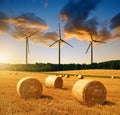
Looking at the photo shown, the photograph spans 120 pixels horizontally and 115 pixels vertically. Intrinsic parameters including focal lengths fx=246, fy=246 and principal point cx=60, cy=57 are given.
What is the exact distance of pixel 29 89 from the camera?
16.7m

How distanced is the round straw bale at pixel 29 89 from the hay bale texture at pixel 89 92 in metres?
3.18

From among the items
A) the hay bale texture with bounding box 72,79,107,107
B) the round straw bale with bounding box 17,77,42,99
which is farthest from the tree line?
the hay bale texture with bounding box 72,79,107,107

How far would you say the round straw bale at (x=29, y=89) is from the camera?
53.5 ft

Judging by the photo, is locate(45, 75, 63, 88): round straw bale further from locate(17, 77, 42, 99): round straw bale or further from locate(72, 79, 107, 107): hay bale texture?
locate(72, 79, 107, 107): hay bale texture

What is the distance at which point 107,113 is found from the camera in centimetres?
1119

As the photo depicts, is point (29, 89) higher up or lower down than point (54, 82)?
lower down

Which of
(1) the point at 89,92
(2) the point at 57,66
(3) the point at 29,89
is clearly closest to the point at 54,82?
(3) the point at 29,89

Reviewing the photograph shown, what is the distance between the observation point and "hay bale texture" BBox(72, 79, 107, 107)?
45.5 feet

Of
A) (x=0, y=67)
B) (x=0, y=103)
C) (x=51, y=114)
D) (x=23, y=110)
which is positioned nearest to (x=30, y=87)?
(x=0, y=103)

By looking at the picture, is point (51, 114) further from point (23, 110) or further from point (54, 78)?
point (54, 78)

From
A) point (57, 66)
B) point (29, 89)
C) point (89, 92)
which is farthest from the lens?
point (57, 66)

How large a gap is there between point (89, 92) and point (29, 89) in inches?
181


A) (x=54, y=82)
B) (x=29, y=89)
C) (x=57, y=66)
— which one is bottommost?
(x=29, y=89)

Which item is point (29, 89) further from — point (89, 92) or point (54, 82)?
point (54, 82)
